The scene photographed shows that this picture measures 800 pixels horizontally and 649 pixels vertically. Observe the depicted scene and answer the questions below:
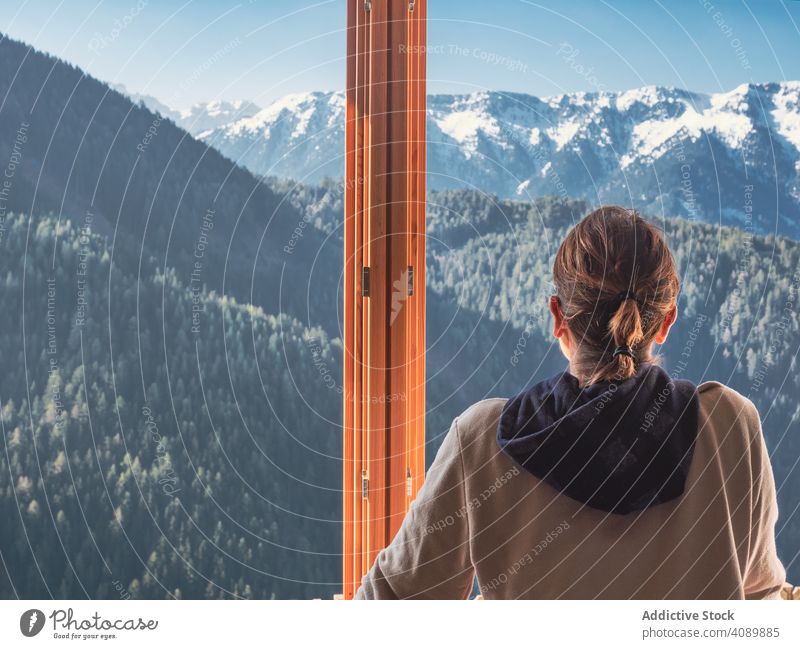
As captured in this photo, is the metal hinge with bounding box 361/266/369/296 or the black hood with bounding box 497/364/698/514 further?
the metal hinge with bounding box 361/266/369/296

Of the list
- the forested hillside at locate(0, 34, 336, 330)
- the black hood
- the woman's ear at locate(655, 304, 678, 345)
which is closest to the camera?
the black hood

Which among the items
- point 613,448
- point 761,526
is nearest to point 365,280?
point 613,448

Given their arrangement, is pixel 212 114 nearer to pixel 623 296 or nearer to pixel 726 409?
pixel 623 296

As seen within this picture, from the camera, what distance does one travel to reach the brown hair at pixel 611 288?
2.76 feet

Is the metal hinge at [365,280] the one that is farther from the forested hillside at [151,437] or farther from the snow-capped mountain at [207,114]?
the snow-capped mountain at [207,114]

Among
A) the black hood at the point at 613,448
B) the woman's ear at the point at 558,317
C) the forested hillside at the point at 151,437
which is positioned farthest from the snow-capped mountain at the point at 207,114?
the black hood at the point at 613,448

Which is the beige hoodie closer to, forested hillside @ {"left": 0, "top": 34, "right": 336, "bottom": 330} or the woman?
the woman

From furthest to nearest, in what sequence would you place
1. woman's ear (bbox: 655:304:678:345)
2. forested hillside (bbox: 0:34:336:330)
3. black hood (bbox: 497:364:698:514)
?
1. forested hillside (bbox: 0:34:336:330)
2. woman's ear (bbox: 655:304:678:345)
3. black hood (bbox: 497:364:698:514)

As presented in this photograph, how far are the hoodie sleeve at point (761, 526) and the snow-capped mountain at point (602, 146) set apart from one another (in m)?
0.50

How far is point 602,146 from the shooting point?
1256 mm

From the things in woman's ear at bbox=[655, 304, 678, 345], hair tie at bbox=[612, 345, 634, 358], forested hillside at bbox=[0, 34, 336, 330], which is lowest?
hair tie at bbox=[612, 345, 634, 358]

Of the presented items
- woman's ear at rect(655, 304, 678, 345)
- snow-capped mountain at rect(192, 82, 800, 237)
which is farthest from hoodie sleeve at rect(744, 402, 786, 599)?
snow-capped mountain at rect(192, 82, 800, 237)

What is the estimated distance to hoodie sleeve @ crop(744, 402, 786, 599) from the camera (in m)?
0.85
